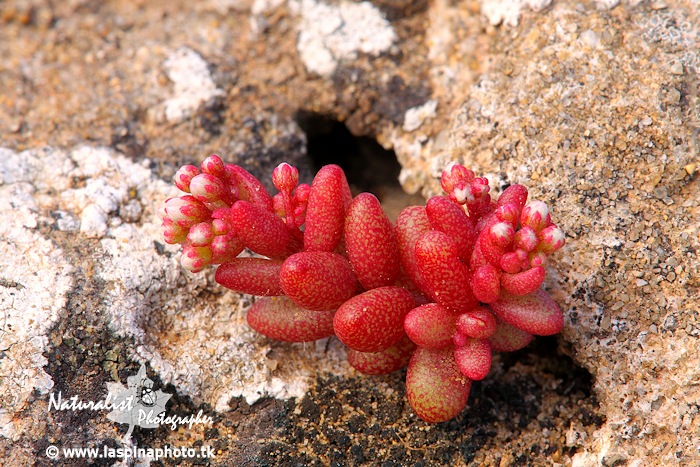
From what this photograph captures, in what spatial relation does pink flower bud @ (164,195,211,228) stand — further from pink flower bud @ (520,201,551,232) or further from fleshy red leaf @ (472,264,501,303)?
pink flower bud @ (520,201,551,232)

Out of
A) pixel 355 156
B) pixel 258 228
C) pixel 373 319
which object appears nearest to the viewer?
pixel 373 319

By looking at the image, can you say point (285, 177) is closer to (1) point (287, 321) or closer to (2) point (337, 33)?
(1) point (287, 321)

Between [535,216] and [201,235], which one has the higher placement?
[535,216]

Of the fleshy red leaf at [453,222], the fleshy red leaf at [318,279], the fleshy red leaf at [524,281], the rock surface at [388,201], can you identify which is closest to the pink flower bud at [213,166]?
the fleshy red leaf at [318,279]

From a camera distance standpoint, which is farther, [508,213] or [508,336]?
[508,336]

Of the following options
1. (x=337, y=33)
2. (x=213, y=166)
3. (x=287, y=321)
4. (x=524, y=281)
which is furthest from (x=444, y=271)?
(x=337, y=33)

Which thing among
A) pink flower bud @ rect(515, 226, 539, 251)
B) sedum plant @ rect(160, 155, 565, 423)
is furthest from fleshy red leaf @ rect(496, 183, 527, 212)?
pink flower bud @ rect(515, 226, 539, 251)

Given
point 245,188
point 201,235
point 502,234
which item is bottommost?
point 201,235
